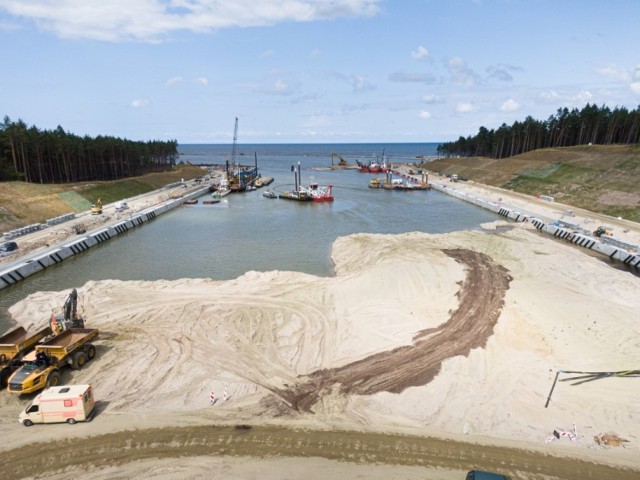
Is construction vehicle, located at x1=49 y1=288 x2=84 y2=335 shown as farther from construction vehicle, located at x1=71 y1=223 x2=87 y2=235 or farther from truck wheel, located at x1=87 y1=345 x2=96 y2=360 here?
construction vehicle, located at x1=71 y1=223 x2=87 y2=235

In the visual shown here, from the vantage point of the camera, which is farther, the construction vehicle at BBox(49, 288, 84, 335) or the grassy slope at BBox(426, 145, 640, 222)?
the grassy slope at BBox(426, 145, 640, 222)

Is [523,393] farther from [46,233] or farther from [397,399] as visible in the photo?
[46,233]

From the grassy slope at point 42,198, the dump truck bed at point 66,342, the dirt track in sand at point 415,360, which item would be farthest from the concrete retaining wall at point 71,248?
the dirt track in sand at point 415,360

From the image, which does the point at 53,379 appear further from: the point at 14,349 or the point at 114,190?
the point at 114,190

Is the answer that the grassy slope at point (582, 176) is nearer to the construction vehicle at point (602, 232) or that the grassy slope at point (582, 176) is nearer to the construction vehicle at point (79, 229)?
the construction vehicle at point (602, 232)

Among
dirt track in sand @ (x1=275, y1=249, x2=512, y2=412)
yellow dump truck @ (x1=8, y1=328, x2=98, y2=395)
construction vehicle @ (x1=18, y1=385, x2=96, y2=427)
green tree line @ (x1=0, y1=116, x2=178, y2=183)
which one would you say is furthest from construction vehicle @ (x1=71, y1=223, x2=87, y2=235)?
dirt track in sand @ (x1=275, y1=249, x2=512, y2=412)

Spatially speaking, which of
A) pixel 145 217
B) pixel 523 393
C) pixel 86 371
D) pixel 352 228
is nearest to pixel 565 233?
pixel 352 228
